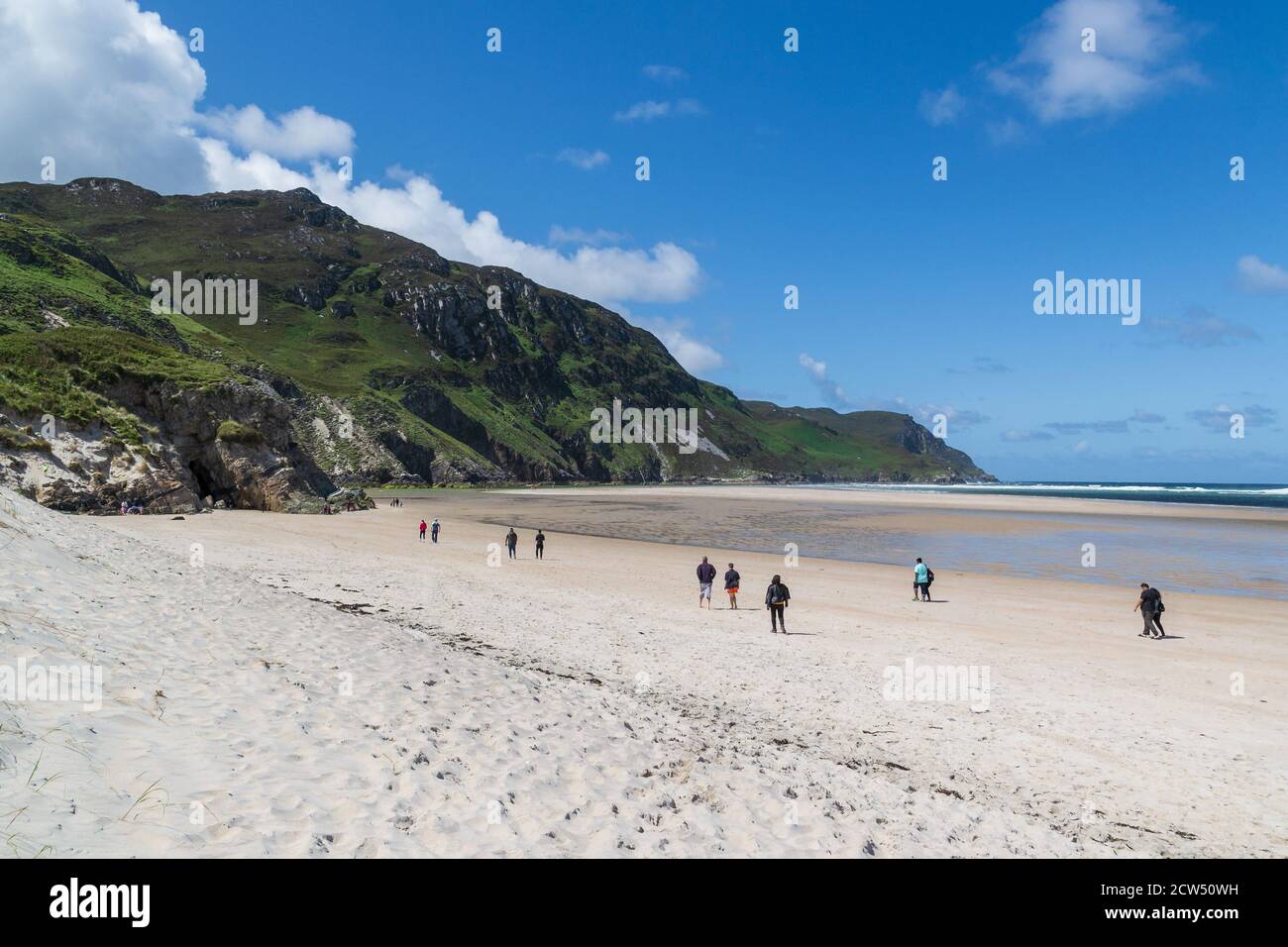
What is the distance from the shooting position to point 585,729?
947cm

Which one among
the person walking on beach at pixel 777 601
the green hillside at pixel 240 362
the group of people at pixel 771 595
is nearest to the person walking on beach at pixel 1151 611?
the group of people at pixel 771 595

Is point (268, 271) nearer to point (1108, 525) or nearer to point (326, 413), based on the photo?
point (326, 413)

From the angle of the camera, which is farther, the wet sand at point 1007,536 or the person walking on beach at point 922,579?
the wet sand at point 1007,536

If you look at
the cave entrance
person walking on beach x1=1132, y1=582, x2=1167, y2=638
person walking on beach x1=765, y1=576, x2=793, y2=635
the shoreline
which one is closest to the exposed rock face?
the cave entrance

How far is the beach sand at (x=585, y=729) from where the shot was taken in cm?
595

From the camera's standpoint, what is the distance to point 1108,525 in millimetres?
60812

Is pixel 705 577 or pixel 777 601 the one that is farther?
pixel 705 577

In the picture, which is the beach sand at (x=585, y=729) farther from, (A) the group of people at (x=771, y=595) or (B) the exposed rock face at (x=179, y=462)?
(B) the exposed rock face at (x=179, y=462)

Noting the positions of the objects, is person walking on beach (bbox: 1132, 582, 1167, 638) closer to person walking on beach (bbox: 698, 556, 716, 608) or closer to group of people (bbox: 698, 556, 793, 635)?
group of people (bbox: 698, 556, 793, 635)

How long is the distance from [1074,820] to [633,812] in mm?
5777

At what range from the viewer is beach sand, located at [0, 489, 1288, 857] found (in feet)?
19.5

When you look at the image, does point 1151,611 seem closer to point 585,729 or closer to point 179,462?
point 585,729

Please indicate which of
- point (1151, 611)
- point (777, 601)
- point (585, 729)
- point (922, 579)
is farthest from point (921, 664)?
→ point (585, 729)

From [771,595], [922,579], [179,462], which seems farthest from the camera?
[179,462]
